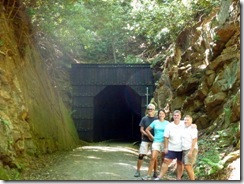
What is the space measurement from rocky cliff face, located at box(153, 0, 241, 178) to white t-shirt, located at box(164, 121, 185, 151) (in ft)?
2.83

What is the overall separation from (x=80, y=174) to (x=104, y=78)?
9070 millimetres

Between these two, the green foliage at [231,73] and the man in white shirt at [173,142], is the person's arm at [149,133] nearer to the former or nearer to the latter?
the man in white shirt at [173,142]

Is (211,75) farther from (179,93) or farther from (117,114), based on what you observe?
(117,114)

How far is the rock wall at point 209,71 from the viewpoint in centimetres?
771

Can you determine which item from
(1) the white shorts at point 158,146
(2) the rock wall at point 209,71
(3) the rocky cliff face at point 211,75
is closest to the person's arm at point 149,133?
(1) the white shorts at point 158,146

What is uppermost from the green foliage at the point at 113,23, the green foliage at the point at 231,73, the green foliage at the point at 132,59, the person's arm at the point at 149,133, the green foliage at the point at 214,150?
the green foliage at the point at 113,23

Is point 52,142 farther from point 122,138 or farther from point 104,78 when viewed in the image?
point 122,138

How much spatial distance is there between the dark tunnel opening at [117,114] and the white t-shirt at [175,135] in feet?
33.5

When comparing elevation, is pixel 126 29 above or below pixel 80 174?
above

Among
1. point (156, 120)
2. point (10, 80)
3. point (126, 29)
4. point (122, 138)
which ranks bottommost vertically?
point (122, 138)

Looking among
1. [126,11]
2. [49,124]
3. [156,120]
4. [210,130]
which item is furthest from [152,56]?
[156,120]

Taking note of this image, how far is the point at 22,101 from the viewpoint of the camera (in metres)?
7.94

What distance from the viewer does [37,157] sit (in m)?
8.20

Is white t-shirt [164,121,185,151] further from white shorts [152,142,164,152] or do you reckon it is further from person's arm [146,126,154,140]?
person's arm [146,126,154,140]
